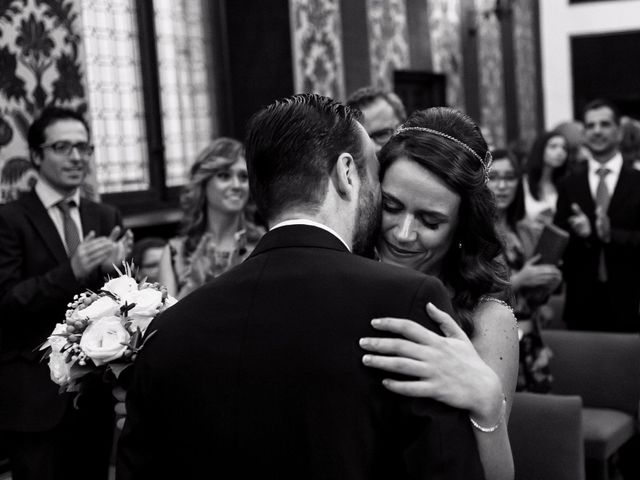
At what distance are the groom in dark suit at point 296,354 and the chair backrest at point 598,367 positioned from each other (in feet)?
9.76

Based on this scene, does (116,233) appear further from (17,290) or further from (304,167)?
(304,167)

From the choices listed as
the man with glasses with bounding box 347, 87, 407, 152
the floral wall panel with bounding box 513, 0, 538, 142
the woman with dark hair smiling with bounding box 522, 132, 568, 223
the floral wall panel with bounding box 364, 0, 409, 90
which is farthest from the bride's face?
the floral wall panel with bounding box 513, 0, 538, 142

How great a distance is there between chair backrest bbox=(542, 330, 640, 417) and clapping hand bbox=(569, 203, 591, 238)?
0.63m

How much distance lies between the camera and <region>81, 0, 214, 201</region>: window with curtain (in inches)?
192

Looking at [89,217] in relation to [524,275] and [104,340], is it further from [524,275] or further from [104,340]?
[524,275]

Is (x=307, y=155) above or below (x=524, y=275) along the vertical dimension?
above

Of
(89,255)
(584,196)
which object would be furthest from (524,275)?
(89,255)

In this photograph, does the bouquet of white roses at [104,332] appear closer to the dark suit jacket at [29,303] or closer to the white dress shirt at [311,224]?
the white dress shirt at [311,224]

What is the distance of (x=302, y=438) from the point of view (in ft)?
4.58

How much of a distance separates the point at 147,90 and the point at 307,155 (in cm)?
387

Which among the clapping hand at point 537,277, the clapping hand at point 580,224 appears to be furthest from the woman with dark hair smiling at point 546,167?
the clapping hand at point 537,277

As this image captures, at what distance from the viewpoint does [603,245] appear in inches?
191

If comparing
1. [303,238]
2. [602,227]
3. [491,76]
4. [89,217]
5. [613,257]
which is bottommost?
[613,257]

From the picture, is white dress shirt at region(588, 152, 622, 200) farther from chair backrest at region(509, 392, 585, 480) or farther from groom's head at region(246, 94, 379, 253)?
groom's head at region(246, 94, 379, 253)
